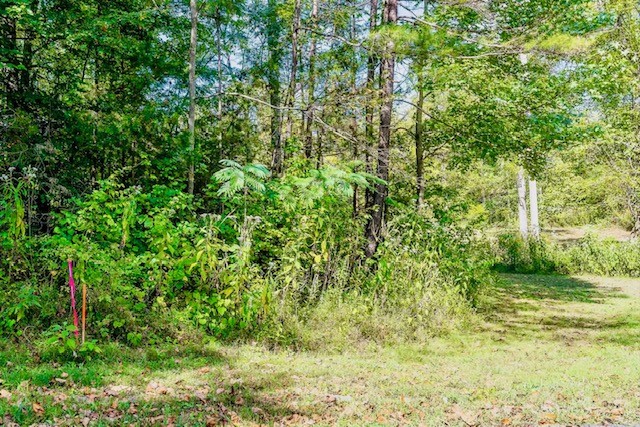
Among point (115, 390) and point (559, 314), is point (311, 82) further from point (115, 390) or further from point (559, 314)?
point (115, 390)

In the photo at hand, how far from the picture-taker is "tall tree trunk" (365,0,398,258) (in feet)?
25.1

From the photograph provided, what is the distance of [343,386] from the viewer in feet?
13.6

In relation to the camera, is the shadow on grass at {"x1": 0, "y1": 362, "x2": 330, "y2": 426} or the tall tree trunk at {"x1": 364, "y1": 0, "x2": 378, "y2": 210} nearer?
the shadow on grass at {"x1": 0, "y1": 362, "x2": 330, "y2": 426}

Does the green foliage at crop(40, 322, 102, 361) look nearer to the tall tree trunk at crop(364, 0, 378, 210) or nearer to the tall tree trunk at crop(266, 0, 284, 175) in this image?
the tall tree trunk at crop(266, 0, 284, 175)

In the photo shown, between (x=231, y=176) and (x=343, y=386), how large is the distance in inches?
95.2

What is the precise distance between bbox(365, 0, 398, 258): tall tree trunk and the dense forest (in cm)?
5

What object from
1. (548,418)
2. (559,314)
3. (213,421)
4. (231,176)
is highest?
(231,176)

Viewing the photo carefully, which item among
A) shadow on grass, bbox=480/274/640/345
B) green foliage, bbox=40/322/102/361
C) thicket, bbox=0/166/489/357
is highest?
thicket, bbox=0/166/489/357

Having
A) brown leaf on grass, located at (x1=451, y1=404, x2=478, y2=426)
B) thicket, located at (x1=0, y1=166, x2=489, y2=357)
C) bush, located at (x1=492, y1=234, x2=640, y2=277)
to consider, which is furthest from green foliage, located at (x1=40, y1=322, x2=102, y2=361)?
bush, located at (x1=492, y1=234, x2=640, y2=277)

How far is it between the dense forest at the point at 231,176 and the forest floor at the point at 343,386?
1.01ft

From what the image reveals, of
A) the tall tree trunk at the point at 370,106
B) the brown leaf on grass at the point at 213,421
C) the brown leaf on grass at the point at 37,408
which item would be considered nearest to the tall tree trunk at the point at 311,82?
the tall tree trunk at the point at 370,106

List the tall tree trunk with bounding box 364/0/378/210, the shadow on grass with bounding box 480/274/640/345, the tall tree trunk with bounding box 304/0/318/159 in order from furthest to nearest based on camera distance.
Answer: the tall tree trunk with bounding box 304/0/318/159 → the tall tree trunk with bounding box 364/0/378/210 → the shadow on grass with bounding box 480/274/640/345

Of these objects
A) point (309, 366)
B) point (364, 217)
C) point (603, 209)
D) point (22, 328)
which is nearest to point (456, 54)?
point (364, 217)

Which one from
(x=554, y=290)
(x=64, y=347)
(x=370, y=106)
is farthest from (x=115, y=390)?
(x=554, y=290)
